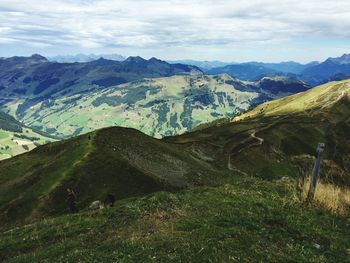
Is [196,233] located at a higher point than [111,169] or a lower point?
higher

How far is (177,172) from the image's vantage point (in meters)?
84.0

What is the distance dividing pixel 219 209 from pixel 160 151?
66804mm

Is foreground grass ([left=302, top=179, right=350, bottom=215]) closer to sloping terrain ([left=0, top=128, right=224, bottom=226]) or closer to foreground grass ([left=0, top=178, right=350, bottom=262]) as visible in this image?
foreground grass ([left=0, top=178, right=350, bottom=262])

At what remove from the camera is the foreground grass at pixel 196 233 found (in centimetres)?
2178

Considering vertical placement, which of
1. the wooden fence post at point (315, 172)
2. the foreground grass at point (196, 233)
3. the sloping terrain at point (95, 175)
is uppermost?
the wooden fence post at point (315, 172)

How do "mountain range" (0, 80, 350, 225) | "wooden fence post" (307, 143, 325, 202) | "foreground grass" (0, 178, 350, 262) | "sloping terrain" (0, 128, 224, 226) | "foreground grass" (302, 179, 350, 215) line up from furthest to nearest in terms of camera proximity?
1. "mountain range" (0, 80, 350, 225)
2. "sloping terrain" (0, 128, 224, 226)
3. "foreground grass" (302, 179, 350, 215)
4. "wooden fence post" (307, 143, 325, 202)
5. "foreground grass" (0, 178, 350, 262)

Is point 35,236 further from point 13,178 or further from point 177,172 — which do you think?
point 13,178

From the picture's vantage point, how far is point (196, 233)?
2442 centimetres

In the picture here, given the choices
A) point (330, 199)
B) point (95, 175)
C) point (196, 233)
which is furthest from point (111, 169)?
point (196, 233)

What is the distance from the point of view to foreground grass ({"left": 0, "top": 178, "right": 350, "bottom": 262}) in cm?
2178

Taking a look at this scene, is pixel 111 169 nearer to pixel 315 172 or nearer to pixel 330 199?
pixel 315 172

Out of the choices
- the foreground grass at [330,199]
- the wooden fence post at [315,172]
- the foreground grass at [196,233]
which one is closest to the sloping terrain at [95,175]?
the foreground grass at [196,233]

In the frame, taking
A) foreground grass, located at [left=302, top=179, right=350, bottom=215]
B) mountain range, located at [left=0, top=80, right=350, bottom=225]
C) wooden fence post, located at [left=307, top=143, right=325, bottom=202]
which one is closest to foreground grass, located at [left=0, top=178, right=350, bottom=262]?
foreground grass, located at [left=302, top=179, right=350, bottom=215]

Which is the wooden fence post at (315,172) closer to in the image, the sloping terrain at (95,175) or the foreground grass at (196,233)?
the foreground grass at (196,233)
